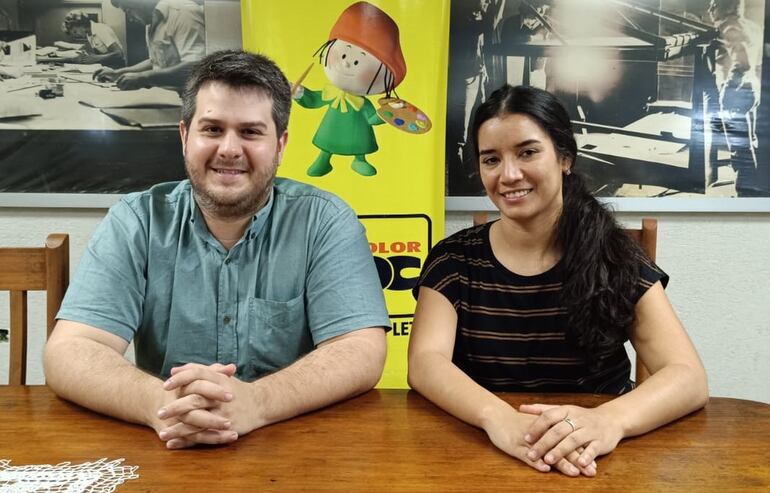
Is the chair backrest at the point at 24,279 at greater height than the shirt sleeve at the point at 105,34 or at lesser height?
lesser

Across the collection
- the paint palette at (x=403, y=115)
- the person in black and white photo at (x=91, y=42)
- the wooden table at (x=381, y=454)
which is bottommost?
the wooden table at (x=381, y=454)

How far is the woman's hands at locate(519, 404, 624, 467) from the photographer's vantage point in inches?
37.2

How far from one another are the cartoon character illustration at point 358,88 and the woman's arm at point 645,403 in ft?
3.75

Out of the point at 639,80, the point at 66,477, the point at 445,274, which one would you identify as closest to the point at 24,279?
the point at 66,477

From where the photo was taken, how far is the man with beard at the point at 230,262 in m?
1.39

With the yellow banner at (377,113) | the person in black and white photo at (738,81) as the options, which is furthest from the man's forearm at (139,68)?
the person in black and white photo at (738,81)

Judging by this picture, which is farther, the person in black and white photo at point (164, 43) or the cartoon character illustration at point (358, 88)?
the person in black and white photo at point (164, 43)

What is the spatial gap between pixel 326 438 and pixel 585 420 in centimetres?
40

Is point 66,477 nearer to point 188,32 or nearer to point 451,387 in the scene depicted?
point 451,387

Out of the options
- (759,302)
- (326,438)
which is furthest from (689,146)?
(326,438)

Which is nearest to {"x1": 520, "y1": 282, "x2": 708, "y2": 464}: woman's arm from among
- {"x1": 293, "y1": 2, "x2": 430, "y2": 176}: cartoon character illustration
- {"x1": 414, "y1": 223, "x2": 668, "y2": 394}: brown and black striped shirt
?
{"x1": 414, "y1": 223, "x2": 668, "y2": 394}: brown and black striped shirt

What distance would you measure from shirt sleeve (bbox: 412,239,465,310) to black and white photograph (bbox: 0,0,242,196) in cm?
141

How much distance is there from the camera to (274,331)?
1.46 metres

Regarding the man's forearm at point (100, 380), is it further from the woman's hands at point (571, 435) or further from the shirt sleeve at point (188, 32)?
the shirt sleeve at point (188, 32)
